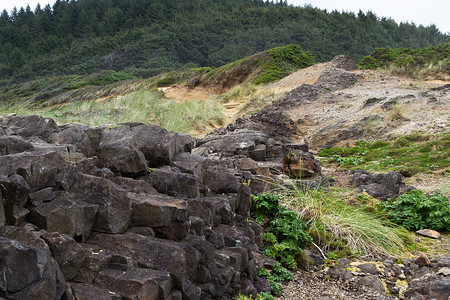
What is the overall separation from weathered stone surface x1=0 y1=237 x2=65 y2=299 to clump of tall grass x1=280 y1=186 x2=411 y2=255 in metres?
3.59

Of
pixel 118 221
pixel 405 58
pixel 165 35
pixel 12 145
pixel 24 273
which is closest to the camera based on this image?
pixel 24 273

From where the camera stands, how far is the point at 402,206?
587cm

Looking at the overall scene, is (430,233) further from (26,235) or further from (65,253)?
(26,235)

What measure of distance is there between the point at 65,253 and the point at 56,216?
0.37 m

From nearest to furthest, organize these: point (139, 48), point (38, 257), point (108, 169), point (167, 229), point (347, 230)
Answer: point (38, 257), point (167, 229), point (108, 169), point (347, 230), point (139, 48)

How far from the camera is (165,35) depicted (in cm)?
5806

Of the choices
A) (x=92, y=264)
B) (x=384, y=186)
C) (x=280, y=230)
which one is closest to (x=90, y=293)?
(x=92, y=264)

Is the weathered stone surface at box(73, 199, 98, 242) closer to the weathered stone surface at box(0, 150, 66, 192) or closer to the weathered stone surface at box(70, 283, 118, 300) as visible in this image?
the weathered stone surface at box(0, 150, 66, 192)

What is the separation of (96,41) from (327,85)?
1831 inches

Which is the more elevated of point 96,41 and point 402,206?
point 96,41

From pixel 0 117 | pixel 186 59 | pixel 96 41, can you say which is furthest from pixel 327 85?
pixel 96 41

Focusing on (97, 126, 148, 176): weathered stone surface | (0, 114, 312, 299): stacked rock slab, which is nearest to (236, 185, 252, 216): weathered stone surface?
(0, 114, 312, 299): stacked rock slab

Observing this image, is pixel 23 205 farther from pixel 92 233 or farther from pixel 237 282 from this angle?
pixel 237 282

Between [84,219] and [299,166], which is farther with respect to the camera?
[299,166]
